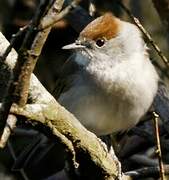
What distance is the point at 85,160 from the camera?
11.2ft

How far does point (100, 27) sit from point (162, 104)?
79 centimetres

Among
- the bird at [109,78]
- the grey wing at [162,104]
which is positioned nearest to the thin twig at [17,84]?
the grey wing at [162,104]

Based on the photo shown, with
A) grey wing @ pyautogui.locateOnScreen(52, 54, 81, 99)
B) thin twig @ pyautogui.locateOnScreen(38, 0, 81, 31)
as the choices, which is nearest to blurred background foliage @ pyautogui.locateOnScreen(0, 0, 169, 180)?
grey wing @ pyautogui.locateOnScreen(52, 54, 81, 99)

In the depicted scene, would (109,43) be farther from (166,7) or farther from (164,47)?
(164,47)

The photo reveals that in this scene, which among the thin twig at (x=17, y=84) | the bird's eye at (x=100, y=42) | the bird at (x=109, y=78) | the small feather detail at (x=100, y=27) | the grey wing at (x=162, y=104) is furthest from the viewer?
the bird's eye at (x=100, y=42)

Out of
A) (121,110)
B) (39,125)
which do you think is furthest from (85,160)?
(121,110)

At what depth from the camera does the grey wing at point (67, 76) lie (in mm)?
5085

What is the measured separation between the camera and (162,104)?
4477 millimetres

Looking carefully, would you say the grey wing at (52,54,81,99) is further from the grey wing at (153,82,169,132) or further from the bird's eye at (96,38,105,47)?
the grey wing at (153,82,169,132)

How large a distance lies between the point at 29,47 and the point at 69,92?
2.56 m

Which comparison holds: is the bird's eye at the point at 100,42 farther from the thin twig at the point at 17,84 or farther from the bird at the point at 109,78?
the thin twig at the point at 17,84

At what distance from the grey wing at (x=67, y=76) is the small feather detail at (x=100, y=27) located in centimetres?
27

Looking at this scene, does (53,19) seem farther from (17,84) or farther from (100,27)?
(100,27)

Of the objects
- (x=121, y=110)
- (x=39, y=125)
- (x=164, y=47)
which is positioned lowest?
(x=164, y=47)
